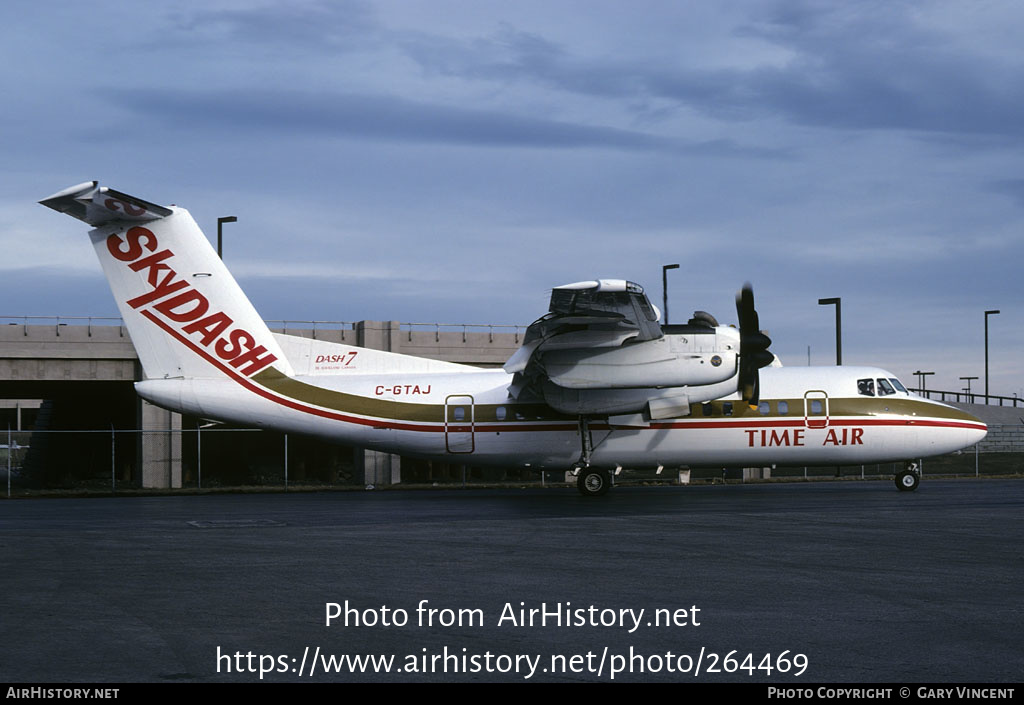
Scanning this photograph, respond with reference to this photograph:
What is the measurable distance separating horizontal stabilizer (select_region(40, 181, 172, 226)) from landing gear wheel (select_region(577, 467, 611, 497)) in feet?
42.6

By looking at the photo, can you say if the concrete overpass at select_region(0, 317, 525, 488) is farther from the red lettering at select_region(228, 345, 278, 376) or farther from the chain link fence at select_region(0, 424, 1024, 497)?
the red lettering at select_region(228, 345, 278, 376)

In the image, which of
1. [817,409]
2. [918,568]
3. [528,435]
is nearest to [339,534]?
[918,568]

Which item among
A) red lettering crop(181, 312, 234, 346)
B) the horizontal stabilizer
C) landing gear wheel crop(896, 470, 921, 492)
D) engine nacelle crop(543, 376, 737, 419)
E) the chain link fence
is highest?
the horizontal stabilizer

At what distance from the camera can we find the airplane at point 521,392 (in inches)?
1011

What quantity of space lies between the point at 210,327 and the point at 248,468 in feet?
104

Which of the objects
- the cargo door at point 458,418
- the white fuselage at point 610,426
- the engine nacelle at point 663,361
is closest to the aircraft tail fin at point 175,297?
the white fuselage at point 610,426

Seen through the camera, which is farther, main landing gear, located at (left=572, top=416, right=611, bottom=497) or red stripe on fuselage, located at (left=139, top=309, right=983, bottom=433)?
main landing gear, located at (left=572, top=416, right=611, bottom=497)

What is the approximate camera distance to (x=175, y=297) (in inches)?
1064

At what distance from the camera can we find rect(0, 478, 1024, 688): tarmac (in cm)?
699

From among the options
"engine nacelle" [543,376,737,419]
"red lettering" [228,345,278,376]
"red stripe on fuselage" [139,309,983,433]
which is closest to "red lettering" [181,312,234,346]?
"red lettering" [228,345,278,376]

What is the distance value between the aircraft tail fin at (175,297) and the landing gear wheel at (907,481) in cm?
1771

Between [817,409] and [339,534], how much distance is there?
640 inches

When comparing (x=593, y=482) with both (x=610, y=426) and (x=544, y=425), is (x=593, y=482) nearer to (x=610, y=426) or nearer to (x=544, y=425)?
(x=610, y=426)

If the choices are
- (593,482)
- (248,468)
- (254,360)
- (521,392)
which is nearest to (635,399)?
(593,482)
